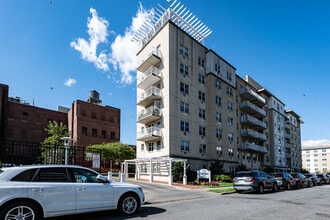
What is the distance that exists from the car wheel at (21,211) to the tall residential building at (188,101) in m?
23.0

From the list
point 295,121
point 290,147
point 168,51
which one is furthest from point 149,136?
point 295,121

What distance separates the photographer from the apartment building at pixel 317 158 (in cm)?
12331

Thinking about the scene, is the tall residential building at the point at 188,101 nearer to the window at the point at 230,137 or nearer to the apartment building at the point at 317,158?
the window at the point at 230,137

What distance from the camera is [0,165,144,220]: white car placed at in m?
7.32

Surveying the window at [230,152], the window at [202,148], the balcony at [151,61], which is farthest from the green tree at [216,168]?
the balcony at [151,61]

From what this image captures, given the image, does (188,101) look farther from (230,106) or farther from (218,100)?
(230,106)

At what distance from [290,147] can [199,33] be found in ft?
148

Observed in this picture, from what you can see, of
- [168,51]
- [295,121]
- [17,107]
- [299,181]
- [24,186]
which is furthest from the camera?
[295,121]

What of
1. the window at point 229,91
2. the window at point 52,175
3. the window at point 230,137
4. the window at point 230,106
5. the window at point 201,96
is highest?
the window at point 229,91

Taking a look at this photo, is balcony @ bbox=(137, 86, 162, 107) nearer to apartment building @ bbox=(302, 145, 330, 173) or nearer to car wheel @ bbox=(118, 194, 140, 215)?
car wheel @ bbox=(118, 194, 140, 215)

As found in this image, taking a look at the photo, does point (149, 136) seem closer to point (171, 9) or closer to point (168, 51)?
point (168, 51)

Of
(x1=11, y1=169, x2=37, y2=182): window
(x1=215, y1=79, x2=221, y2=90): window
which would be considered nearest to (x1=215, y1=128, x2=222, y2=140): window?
(x1=215, y1=79, x2=221, y2=90): window

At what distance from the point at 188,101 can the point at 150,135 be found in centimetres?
638

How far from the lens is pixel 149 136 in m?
32.3
